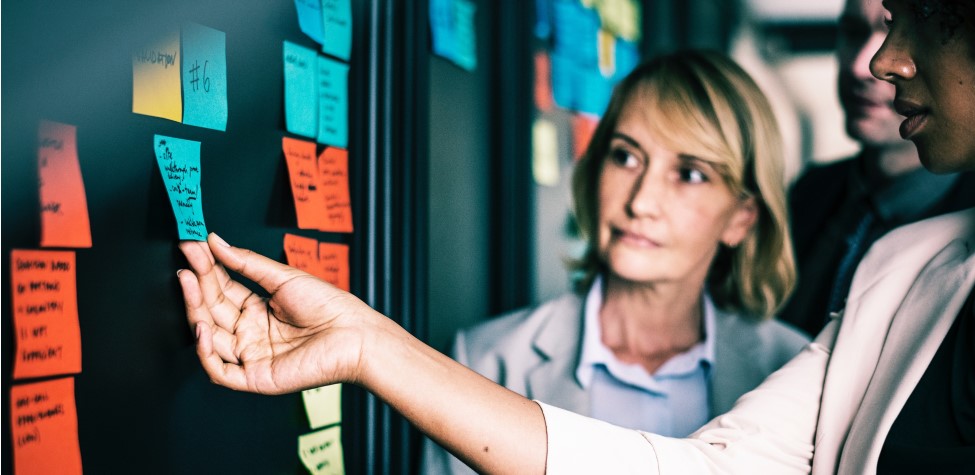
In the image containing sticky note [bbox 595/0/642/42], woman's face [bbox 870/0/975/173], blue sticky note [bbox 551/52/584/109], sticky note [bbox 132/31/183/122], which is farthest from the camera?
sticky note [bbox 595/0/642/42]

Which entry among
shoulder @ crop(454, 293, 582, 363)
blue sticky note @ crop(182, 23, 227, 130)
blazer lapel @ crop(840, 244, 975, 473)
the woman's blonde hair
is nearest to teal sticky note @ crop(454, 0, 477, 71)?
the woman's blonde hair

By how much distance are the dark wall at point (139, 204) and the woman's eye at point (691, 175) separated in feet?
3.11

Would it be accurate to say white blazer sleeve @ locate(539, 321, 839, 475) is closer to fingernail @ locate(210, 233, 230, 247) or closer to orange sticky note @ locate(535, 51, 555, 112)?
fingernail @ locate(210, 233, 230, 247)

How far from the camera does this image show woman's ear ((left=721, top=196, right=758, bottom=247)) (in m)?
2.07

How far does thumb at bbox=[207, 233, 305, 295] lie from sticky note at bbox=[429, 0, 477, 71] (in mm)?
808

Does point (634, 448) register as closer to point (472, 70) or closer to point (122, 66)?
point (122, 66)

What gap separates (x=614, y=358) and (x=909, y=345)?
72 centimetres

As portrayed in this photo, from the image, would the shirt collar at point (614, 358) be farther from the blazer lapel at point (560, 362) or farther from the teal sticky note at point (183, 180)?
the teal sticky note at point (183, 180)

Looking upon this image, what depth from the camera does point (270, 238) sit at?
1311 millimetres

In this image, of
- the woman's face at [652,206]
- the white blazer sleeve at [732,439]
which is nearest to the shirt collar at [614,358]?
the woman's face at [652,206]

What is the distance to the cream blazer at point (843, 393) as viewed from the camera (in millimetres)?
1272

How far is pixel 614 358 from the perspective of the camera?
1.95m

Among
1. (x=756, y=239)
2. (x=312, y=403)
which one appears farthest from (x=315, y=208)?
(x=756, y=239)

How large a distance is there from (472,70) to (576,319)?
2.05 ft
